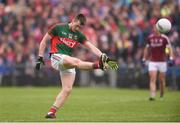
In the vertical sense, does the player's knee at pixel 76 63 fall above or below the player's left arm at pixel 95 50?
below

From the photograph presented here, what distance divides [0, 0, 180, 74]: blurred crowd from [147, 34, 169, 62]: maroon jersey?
20.8 feet

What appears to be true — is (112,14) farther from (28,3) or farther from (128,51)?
(28,3)

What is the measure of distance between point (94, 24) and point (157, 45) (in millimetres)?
10309

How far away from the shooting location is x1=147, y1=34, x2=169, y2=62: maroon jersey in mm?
24031

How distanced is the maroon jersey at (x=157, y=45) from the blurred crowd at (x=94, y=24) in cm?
634

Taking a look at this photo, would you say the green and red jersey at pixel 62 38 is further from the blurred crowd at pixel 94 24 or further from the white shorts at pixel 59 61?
the blurred crowd at pixel 94 24

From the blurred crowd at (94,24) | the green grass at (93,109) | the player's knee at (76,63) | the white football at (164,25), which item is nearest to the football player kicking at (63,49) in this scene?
the player's knee at (76,63)

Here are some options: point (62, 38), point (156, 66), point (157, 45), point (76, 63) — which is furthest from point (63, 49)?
point (157, 45)

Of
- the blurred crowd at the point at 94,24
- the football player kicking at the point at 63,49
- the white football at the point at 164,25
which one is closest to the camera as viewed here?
the football player kicking at the point at 63,49

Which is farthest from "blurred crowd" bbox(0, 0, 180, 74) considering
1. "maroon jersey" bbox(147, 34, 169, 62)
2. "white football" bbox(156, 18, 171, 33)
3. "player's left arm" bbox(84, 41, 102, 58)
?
"player's left arm" bbox(84, 41, 102, 58)

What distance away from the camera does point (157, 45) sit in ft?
79.3

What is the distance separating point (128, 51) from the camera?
1284 inches

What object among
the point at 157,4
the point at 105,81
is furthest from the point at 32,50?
the point at 157,4

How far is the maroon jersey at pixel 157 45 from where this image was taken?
24031 millimetres
